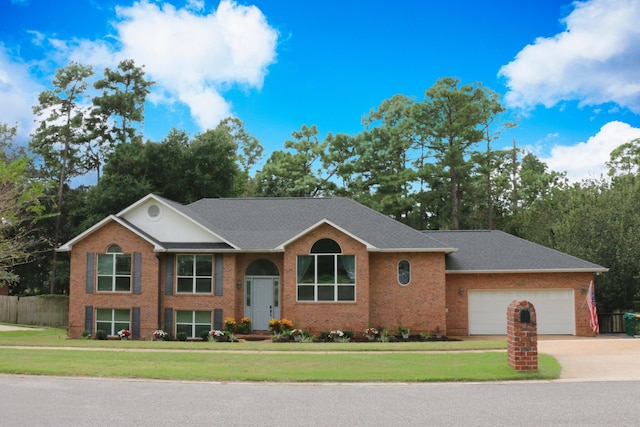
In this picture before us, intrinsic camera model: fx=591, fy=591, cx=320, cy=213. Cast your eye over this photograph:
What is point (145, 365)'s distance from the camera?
14.3 metres

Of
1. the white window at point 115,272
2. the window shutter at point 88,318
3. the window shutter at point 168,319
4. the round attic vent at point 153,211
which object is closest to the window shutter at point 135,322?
the white window at point 115,272

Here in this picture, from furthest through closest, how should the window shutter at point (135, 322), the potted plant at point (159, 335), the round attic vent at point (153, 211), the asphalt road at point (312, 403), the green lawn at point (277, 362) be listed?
the round attic vent at point (153, 211)
the window shutter at point (135, 322)
the potted plant at point (159, 335)
the green lawn at point (277, 362)
the asphalt road at point (312, 403)

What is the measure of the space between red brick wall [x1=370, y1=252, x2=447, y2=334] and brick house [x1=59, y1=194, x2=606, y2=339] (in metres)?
0.04

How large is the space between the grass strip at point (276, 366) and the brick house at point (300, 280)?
781cm

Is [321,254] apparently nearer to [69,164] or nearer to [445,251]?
[445,251]

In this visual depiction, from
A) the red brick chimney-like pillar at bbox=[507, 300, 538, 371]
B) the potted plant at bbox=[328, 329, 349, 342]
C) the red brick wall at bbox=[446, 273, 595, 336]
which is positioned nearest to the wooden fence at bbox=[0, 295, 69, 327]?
the potted plant at bbox=[328, 329, 349, 342]

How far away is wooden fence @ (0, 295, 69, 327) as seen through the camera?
37281mm

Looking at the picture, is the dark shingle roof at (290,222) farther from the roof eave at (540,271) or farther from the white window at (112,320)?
the white window at (112,320)

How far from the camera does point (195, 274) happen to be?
1000 inches

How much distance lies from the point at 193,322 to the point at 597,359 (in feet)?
52.6

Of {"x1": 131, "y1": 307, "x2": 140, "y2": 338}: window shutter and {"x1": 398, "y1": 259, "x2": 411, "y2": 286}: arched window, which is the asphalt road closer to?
{"x1": 131, "y1": 307, "x2": 140, "y2": 338}: window shutter

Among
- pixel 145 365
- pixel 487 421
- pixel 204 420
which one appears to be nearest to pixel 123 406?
pixel 204 420

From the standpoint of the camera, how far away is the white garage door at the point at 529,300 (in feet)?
83.9

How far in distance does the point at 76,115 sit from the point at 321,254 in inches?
1192
